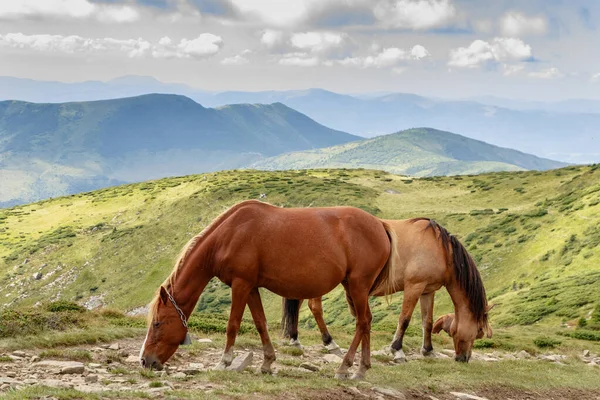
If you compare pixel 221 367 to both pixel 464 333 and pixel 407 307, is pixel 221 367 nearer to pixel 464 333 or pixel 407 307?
pixel 407 307

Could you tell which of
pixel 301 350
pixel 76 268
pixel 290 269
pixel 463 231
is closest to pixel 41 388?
pixel 290 269

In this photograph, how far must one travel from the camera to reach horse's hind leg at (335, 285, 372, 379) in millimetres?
12672

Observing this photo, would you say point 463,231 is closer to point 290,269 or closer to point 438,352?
point 438,352

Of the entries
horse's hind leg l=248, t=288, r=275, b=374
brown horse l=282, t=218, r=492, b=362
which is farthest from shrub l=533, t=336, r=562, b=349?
horse's hind leg l=248, t=288, r=275, b=374

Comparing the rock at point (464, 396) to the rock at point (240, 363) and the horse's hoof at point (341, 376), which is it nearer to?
the horse's hoof at point (341, 376)

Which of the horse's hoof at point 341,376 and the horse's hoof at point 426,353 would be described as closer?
the horse's hoof at point 341,376

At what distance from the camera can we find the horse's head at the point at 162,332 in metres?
12.1

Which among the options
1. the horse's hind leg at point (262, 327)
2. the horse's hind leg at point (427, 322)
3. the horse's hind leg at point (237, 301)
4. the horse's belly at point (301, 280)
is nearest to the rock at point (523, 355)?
the horse's hind leg at point (427, 322)

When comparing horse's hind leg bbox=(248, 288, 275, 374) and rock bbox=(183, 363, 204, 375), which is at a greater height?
horse's hind leg bbox=(248, 288, 275, 374)

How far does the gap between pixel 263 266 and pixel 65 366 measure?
14.7 feet

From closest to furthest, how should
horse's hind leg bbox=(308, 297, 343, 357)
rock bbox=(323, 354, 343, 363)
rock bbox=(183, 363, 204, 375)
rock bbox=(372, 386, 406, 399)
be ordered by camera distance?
rock bbox=(372, 386, 406, 399) → rock bbox=(183, 363, 204, 375) → rock bbox=(323, 354, 343, 363) → horse's hind leg bbox=(308, 297, 343, 357)

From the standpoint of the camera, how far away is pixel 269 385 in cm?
1091

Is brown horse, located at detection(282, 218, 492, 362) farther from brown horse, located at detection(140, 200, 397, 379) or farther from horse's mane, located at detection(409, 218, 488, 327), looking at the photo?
brown horse, located at detection(140, 200, 397, 379)

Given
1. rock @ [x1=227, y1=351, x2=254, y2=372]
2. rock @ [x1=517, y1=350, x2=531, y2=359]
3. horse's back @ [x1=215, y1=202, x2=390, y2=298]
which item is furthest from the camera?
rock @ [x1=517, y1=350, x2=531, y2=359]
